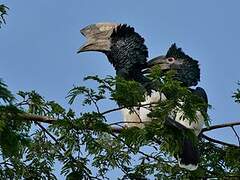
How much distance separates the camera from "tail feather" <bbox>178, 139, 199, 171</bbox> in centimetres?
409

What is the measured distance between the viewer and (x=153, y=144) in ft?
14.4

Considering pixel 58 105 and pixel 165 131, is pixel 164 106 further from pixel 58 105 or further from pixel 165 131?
pixel 58 105

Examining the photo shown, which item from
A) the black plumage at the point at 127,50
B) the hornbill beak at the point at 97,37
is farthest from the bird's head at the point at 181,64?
the hornbill beak at the point at 97,37

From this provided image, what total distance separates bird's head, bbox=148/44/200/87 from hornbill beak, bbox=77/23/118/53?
1.07 feet

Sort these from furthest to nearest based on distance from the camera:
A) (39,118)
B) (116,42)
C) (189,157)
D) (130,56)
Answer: (116,42) < (130,56) < (189,157) < (39,118)

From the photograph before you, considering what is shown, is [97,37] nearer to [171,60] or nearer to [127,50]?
[127,50]

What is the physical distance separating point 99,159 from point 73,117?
0.52m

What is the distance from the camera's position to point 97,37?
5.08m

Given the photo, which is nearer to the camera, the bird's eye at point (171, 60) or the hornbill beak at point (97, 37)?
the hornbill beak at point (97, 37)

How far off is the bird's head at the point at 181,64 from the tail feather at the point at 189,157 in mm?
994

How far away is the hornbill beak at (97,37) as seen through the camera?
506 cm

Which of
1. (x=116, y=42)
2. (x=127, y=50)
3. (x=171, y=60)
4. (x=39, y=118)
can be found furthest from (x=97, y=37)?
(x=39, y=118)

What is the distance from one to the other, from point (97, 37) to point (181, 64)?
0.67 m

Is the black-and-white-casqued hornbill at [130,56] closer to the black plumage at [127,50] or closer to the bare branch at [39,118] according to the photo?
the black plumage at [127,50]
